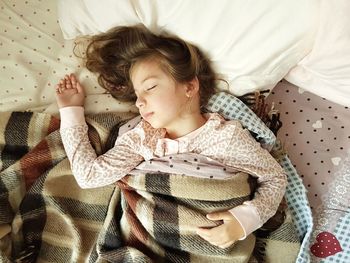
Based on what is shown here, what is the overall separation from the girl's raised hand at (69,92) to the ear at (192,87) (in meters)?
0.28

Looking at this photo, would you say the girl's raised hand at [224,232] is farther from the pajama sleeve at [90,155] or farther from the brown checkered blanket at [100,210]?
the pajama sleeve at [90,155]

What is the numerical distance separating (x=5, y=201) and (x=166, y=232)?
39cm

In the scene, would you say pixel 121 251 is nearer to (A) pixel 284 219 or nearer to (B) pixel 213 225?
(B) pixel 213 225

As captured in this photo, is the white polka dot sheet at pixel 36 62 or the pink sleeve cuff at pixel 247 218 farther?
the white polka dot sheet at pixel 36 62

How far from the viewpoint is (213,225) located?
109 cm

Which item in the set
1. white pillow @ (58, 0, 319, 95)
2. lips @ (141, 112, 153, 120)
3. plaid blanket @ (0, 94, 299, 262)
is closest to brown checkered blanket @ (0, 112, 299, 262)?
plaid blanket @ (0, 94, 299, 262)

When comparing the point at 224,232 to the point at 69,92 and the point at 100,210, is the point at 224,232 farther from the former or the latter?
the point at 69,92

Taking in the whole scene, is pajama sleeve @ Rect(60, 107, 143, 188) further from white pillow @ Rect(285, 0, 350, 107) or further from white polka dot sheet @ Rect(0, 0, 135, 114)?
white pillow @ Rect(285, 0, 350, 107)

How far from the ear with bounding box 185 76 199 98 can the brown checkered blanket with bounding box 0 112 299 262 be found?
0.59 ft

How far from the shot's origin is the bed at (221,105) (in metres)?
1.12

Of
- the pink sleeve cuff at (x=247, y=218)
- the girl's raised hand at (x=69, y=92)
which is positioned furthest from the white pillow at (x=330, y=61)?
the girl's raised hand at (x=69, y=92)

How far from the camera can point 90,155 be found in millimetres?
1173

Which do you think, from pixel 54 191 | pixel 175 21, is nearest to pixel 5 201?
pixel 54 191

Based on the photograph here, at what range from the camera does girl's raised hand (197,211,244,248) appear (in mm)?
1066
